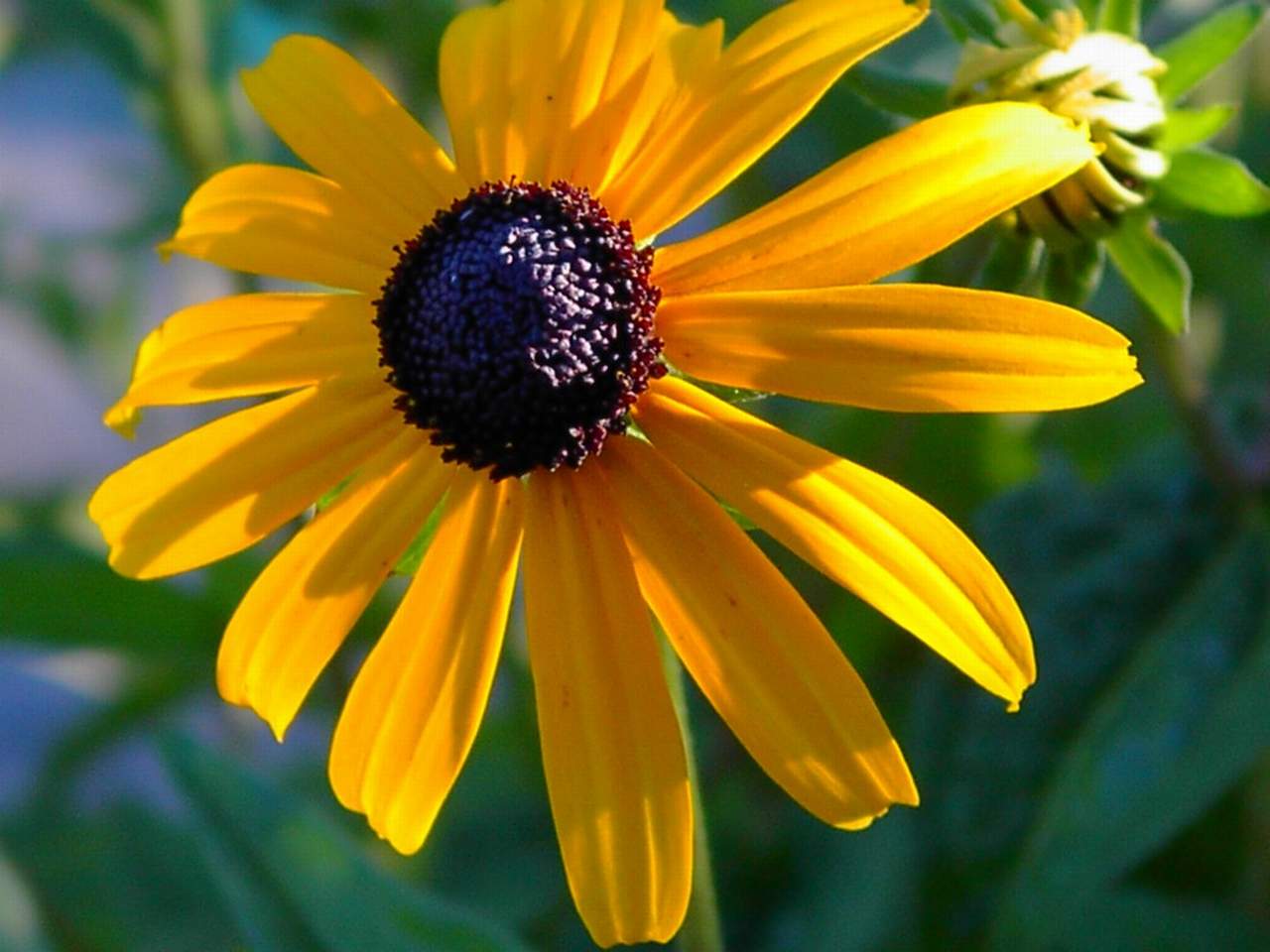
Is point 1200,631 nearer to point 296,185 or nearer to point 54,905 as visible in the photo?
point 296,185

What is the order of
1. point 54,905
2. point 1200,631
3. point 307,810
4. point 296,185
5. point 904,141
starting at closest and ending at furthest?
point 904,141
point 296,185
point 307,810
point 1200,631
point 54,905

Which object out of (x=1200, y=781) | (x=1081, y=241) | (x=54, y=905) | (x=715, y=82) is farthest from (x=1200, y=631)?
(x=54, y=905)

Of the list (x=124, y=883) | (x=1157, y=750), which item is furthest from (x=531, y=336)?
(x=124, y=883)

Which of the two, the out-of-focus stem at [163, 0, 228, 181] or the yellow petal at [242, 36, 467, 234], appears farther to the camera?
the out-of-focus stem at [163, 0, 228, 181]

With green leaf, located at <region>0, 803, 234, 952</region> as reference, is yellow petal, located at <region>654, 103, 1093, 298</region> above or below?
above

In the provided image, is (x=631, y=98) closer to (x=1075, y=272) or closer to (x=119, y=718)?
(x=1075, y=272)

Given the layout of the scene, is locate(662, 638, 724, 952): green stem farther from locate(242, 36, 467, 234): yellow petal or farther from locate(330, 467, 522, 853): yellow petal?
locate(242, 36, 467, 234): yellow petal

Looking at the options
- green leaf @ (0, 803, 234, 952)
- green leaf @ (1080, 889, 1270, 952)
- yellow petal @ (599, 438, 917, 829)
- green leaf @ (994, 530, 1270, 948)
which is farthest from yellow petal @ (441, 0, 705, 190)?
green leaf @ (0, 803, 234, 952)
